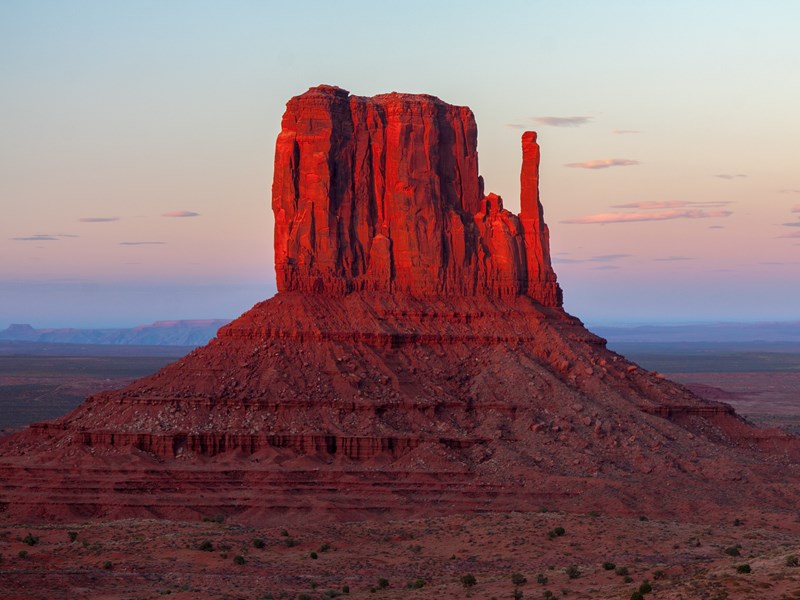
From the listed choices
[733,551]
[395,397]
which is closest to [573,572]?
[733,551]

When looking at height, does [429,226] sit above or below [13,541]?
above

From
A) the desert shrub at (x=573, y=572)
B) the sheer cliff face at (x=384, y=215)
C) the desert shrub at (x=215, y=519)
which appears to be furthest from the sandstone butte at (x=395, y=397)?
the desert shrub at (x=573, y=572)

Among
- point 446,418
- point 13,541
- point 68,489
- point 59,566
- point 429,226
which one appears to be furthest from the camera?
point 429,226

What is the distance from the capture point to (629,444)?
278ft

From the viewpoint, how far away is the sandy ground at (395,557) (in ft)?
179

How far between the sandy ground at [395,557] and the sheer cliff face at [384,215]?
2212 cm

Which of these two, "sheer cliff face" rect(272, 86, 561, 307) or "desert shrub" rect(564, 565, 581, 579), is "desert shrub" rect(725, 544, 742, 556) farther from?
"sheer cliff face" rect(272, 86, 561, 307)

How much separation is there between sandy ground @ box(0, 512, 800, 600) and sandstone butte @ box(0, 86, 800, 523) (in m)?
4.97

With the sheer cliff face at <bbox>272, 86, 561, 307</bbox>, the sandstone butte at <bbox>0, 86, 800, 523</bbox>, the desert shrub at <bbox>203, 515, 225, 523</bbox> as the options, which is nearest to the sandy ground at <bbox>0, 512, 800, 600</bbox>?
the desert shrub at <bbox>203, 515, 225, 523</bbox>

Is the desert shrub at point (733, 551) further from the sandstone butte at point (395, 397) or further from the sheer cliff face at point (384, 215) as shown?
the sheer cliff face at point (384, 215)

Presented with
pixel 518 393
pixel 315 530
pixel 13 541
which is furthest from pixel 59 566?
pixel 518 393

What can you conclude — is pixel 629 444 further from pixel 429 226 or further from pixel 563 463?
pixel 429 226

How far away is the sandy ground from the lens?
5456 centimetres

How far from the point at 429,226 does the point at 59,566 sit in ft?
125
